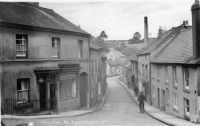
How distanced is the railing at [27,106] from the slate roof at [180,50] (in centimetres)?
1095

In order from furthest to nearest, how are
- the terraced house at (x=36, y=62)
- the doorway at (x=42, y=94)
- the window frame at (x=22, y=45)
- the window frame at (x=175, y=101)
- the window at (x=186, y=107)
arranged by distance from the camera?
the window frame at (x=175, y=101), the doorway at (x=42, y=94), the window at (x=186, y=107), the window frame at (x=22, y=45), the terraced house at (x=36, y=62)

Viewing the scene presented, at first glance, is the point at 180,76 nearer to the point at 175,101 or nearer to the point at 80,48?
the point at 175,101

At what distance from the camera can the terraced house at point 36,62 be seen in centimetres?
1745

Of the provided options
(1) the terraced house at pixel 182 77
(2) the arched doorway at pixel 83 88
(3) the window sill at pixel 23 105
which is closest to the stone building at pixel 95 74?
(2) the arched doorway at pixel 83 88

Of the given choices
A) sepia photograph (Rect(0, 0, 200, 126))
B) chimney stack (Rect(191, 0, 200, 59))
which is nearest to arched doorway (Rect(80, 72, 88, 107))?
sepia photograph (Rect(0, 0, 200, 126))

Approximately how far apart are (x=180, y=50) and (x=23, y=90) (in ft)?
45.6


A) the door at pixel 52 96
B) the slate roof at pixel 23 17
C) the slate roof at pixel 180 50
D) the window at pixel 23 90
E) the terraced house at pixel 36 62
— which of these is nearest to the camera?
the terraced house at pixel 36 62

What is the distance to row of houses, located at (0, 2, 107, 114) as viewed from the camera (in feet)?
57.2

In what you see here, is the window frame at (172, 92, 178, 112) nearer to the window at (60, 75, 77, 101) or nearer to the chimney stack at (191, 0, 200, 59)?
the chimney stack at (191, 0, 200, 59)

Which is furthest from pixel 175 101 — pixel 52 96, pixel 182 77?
pixel 52 96

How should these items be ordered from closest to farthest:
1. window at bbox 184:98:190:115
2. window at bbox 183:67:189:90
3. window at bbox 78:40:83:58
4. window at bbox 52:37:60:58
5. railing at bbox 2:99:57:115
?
railing at bbox 2:99:57:115
window at bbox 183:67:189:90
window at bbox 184:98:190:115
window at bbox 52:37:60:58
window at bbox 78:40:83:58

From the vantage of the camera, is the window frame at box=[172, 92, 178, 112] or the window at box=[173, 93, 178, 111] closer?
the window frame at box=[172, 92, 178, 112]

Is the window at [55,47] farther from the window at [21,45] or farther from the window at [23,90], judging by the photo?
the window at [23,90]

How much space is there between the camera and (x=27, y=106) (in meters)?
18.8
